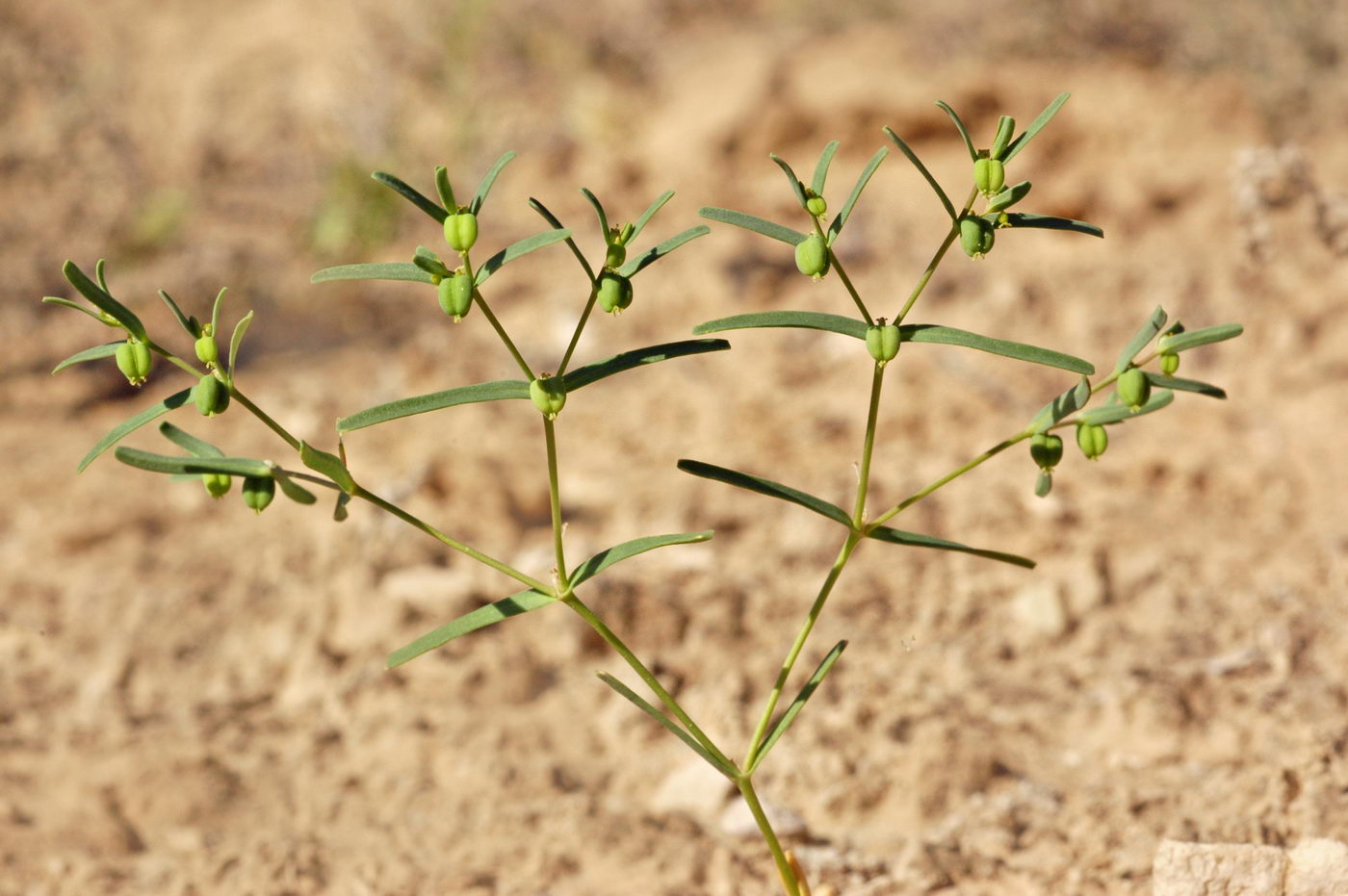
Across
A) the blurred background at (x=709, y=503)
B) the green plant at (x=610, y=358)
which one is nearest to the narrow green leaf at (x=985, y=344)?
the green plant at (x=610, y=358)

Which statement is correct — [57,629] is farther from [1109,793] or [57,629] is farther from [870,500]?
[1109,793]

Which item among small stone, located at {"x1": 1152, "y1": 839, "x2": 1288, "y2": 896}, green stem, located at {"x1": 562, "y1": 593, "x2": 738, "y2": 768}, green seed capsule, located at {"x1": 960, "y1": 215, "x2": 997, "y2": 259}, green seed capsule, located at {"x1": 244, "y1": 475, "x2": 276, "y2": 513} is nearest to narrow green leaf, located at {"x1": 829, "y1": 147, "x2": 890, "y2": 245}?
green seed capsule, located at {"x1": 960, "y1": 215, "x2": 997, "y2": 259}

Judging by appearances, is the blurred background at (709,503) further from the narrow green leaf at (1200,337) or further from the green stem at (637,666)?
the narrow green leaf at (1200,337)

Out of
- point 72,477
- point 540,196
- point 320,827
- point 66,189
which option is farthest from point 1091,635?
point 66,189

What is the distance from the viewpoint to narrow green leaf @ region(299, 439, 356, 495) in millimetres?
1199

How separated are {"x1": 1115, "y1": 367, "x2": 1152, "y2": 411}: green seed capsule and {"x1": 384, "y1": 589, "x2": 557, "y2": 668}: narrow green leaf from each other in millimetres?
609

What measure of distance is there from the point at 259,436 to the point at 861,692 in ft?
Result: 6.53

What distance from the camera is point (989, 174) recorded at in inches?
46.4

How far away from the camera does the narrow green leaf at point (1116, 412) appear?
1187mm

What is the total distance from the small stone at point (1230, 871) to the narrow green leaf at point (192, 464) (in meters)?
1.21

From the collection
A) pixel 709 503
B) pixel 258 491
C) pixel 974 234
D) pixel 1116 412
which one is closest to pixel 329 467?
pixel 258 491

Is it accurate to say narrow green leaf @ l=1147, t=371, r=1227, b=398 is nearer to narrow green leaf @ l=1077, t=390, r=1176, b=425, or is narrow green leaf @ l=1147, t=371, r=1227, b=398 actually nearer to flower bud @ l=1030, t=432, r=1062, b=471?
narrow green leaf @ l=1077, t=390, r=1176, b=425

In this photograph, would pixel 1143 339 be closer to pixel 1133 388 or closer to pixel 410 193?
pixel 1133 388

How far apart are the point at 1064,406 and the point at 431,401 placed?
646 mm
